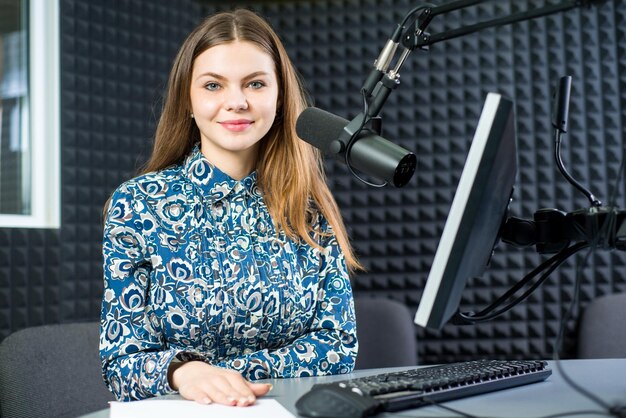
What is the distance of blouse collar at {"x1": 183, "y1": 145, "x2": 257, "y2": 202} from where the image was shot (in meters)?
1.66

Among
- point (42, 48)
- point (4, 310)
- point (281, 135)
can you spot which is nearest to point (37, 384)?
point (281, 135)

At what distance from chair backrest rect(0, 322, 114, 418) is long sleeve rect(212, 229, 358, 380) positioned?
417 millimetres

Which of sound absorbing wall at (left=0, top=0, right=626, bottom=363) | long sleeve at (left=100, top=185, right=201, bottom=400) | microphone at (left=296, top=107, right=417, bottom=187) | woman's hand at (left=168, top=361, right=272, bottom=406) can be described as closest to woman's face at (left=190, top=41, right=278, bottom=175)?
long sleeve at (left=100, top=185, right=201, bottom=400)

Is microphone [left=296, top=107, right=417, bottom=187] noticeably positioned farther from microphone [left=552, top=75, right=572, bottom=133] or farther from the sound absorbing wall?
the sound absorbing wall

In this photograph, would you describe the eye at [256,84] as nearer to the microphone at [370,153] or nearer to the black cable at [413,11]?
the microphone at [370,153]

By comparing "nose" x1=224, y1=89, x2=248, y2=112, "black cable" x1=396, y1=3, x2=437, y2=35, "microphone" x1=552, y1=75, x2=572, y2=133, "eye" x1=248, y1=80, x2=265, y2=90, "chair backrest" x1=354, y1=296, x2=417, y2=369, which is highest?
"eye" x1=248, y1=80, x2=265, y2=90

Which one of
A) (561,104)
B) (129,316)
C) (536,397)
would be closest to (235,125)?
(129,316)

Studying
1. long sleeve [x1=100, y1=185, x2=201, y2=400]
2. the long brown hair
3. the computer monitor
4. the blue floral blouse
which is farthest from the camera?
the long brown hair

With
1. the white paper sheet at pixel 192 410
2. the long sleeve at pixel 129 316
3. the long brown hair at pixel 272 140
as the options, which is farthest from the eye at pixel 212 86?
the white paper sheet at pixel 192 410

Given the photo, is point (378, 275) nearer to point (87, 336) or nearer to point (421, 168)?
point (421, 168)

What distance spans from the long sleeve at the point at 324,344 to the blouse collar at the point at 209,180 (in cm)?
26

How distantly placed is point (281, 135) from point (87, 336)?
0.68m

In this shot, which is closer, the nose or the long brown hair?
the nose

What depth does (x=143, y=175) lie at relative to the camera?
1670 mm
